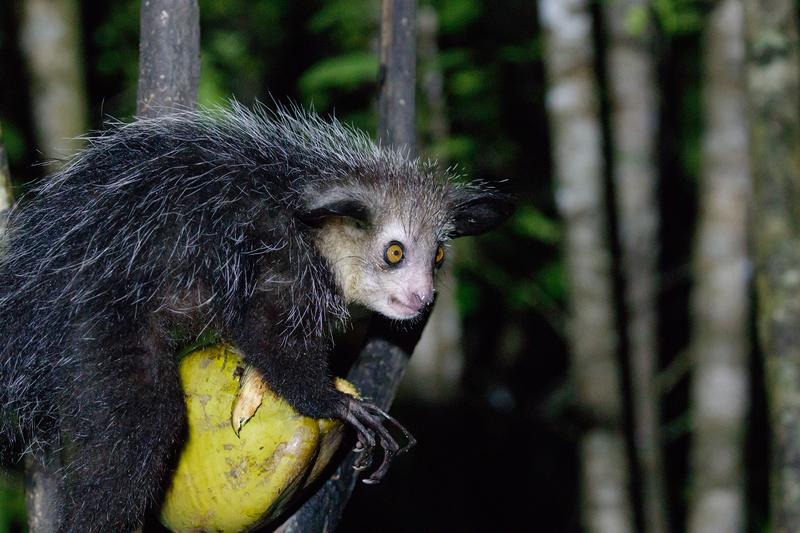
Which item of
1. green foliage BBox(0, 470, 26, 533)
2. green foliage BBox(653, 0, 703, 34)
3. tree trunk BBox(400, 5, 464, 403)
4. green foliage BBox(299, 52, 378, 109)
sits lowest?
green foliage BBox(0, 470, 26, 533)

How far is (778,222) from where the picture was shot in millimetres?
3652

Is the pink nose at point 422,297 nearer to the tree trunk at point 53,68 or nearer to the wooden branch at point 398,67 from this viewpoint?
the wooden branch at point 398,67

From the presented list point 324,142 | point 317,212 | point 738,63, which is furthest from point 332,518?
point 738,63

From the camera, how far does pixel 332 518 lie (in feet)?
9.86

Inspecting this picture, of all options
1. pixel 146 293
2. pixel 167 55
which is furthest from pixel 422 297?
pixel 167 55

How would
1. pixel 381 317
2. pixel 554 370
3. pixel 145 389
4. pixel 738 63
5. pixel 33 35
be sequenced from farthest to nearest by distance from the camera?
pixel 554 370
pixel 33 35
pixel 738 63
pixel 381 317
pixel 145 389

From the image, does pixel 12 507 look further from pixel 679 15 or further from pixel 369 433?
pixel 679 15

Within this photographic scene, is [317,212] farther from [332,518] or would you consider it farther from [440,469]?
[440,469]

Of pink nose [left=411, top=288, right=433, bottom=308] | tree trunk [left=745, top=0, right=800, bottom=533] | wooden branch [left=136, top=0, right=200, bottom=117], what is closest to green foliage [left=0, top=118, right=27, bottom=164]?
wooden branch [left=136, top=0, right=200, bottom=117]

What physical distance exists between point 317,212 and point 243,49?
5.85 m

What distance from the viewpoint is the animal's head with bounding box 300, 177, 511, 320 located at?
330 cm

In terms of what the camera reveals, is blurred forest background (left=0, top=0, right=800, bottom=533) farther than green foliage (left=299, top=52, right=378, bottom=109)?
No

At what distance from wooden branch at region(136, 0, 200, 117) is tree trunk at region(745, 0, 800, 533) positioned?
2.28m

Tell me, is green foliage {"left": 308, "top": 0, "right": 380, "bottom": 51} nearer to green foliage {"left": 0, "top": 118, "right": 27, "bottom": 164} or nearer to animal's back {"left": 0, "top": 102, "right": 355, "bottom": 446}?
green foliage {"left": 0, "top": 118, "right": 27, "bottom": 164}
